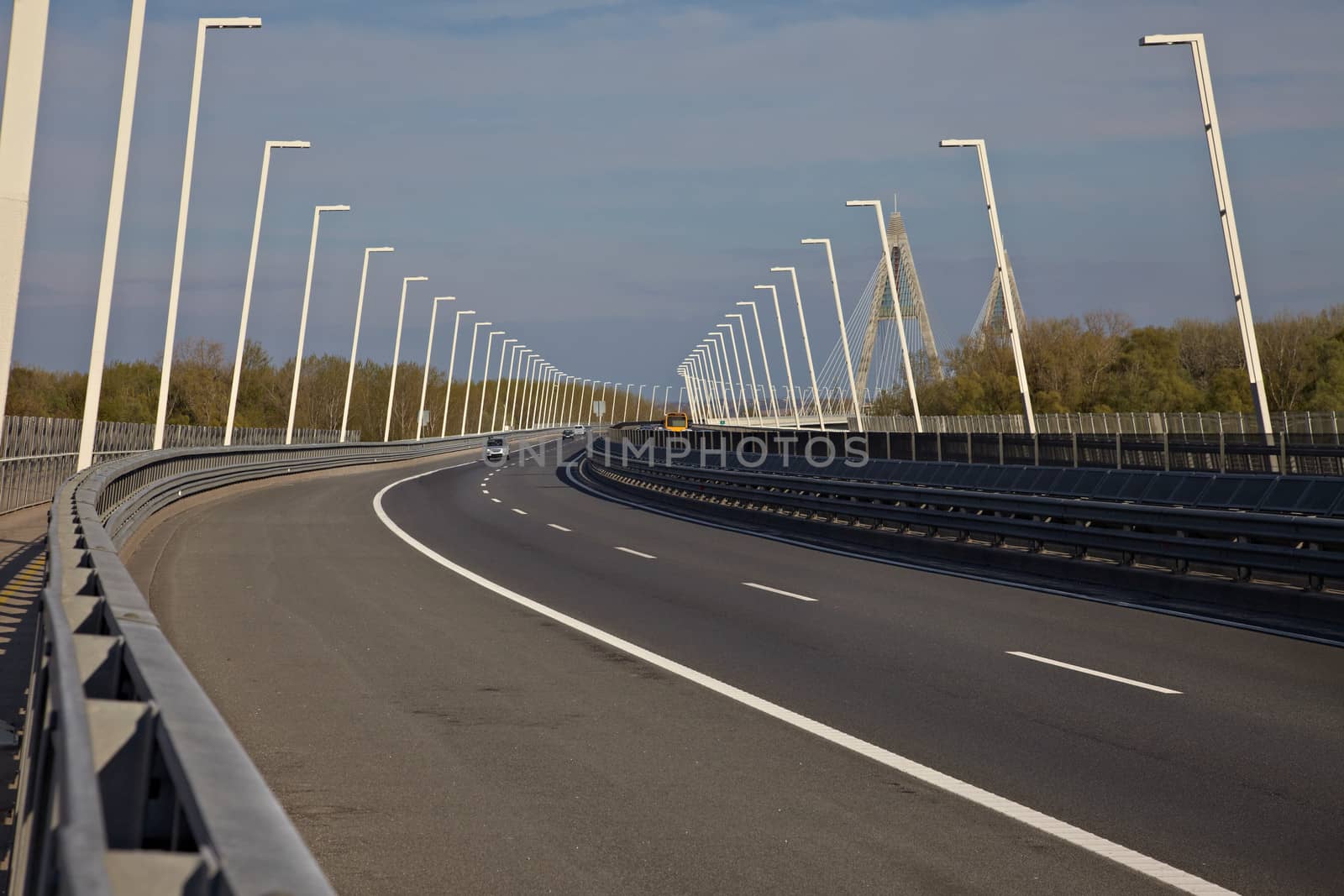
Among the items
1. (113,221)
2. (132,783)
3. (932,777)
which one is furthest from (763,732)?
(113,221)

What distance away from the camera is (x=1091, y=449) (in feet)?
124

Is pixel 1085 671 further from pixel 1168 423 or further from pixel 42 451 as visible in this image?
pixel 1168 423

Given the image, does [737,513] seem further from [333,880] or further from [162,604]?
[333,880]

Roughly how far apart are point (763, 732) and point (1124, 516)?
10.8 meters

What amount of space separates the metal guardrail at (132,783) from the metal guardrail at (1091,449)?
85.9ft

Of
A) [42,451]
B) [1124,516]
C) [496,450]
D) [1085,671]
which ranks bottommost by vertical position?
[1085,671]

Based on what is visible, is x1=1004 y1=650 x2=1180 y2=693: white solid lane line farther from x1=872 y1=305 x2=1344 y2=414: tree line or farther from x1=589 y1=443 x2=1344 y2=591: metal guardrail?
x1=872 y1=305 x2=1344 y2=414: tree line

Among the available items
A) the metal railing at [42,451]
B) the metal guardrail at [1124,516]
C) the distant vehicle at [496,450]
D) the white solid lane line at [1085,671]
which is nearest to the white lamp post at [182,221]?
the metal railing at [42,451]

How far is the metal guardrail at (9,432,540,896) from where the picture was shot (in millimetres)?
2377

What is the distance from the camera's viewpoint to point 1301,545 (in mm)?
16734

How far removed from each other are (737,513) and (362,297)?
4322 centimetres

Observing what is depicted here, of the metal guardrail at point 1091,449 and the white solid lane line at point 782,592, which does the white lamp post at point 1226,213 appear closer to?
the metal guardrail at point 1091,449

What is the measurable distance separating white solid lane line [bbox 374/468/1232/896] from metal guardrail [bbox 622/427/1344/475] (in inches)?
743

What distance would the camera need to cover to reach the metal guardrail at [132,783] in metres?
2.38
